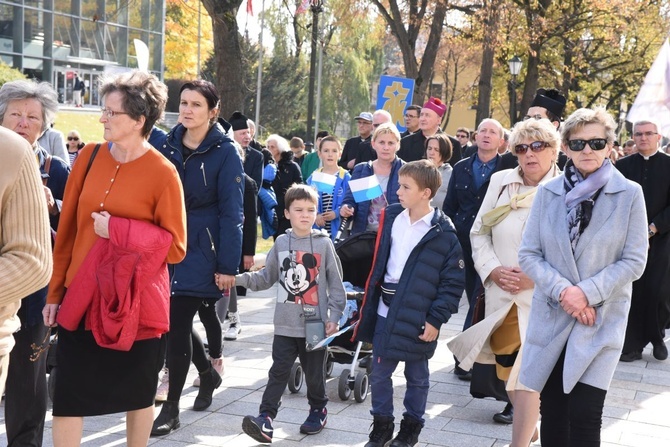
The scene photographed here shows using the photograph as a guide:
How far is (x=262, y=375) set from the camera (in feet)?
26.1

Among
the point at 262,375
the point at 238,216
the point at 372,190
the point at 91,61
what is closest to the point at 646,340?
the point at 372,190

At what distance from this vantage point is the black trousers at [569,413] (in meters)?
4.57

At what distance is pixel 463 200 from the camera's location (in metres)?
8.51

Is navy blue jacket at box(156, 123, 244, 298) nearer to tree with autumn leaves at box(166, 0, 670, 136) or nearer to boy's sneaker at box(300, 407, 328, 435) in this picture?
boy's sneaker at box(300, 407, 328, 435)

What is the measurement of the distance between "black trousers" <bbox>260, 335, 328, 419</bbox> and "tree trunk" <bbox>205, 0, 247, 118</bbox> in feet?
30.7

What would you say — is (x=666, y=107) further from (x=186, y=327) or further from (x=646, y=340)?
(x=186, y=327)

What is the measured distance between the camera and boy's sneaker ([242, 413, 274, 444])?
5.96 meters

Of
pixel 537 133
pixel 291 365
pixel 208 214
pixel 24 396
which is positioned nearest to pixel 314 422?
pixel 291 365

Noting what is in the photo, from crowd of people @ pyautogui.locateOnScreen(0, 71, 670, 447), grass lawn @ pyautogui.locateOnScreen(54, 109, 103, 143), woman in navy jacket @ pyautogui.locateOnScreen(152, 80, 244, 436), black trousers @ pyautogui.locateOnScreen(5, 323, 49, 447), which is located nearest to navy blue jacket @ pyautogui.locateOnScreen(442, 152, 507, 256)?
crowd of people @ pyautogui.locateOnScreen(0, 71, 670, 447)

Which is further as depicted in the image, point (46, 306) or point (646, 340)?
point (646, 340)

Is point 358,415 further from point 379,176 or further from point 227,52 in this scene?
point 227,52

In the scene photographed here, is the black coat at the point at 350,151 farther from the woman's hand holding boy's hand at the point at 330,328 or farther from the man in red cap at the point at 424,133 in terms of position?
the woman's hand holding boy's hand at the point at 330,328

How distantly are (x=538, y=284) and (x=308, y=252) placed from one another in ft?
6.99

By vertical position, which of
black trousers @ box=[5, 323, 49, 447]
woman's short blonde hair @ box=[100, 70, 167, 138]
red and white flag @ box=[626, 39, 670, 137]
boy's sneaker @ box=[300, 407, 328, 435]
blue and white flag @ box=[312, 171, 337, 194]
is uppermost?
red and white flag @ box=[626, 39, 670, 137]
